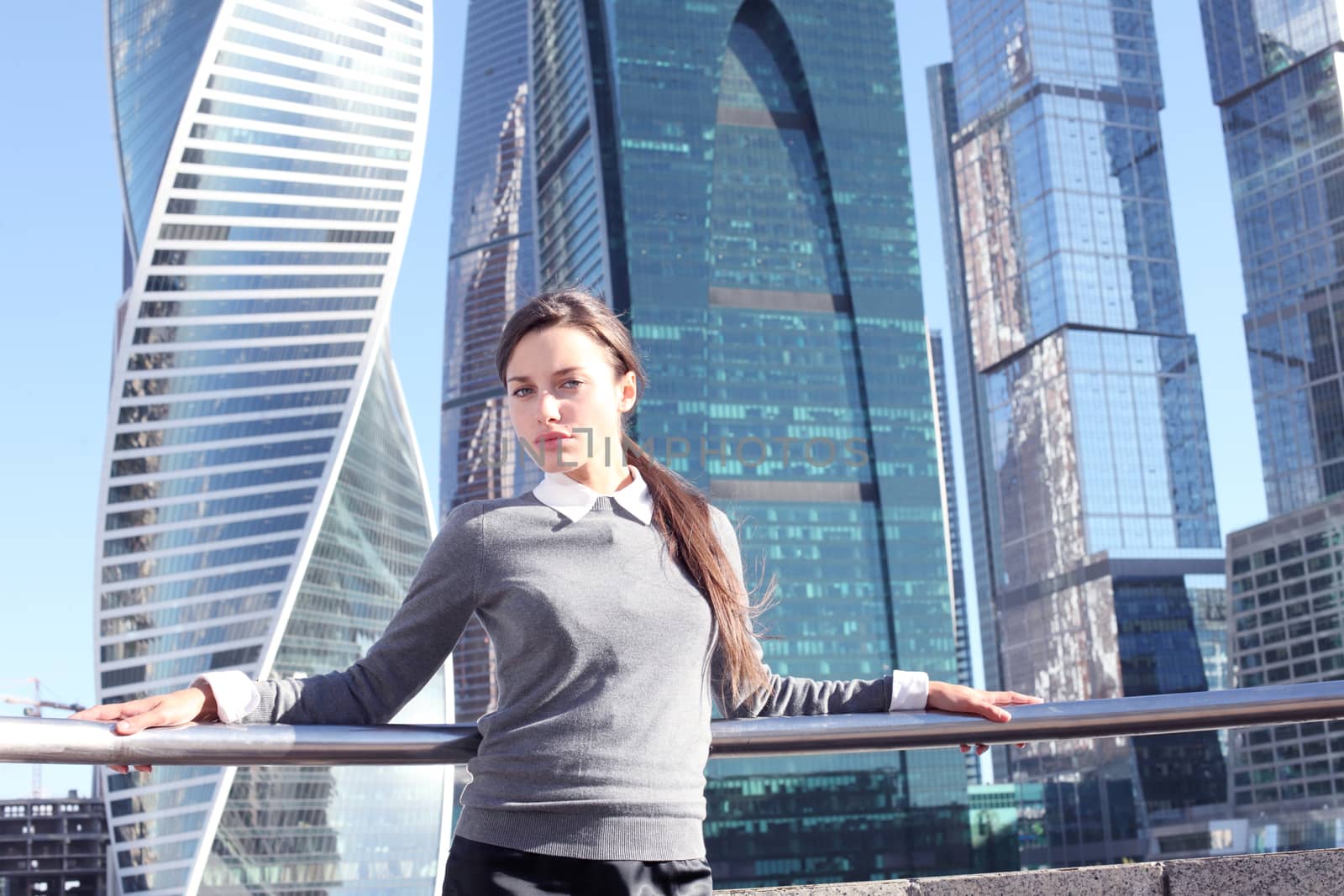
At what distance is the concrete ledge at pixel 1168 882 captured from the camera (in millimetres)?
3156

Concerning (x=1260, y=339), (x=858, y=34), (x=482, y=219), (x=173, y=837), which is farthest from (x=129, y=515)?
(x=482, y=219)

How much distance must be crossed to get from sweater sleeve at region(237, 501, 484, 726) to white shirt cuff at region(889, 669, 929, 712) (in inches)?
36.7

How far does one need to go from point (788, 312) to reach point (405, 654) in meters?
100.0

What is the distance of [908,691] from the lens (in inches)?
117

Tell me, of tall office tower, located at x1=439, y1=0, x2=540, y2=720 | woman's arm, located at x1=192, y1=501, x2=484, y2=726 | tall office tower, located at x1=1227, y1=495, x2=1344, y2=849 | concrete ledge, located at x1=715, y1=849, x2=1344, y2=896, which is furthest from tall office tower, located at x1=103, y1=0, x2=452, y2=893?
tall office tower, located at x1=439, y1=0, x2=540, y2=720

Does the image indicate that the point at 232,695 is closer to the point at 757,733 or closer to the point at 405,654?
the point at 405,654

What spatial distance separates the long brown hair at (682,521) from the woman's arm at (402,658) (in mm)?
350

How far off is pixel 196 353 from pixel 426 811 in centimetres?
2987

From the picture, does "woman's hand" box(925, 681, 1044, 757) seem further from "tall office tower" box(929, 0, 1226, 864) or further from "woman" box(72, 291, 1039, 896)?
"tall office tower" box(929, 0, 1226, 864)

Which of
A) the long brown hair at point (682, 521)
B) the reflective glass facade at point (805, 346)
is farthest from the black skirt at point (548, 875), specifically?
the reflective glass facade at point (805, 346)

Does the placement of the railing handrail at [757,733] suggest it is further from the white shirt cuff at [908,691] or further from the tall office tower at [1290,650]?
the tall office tower at [1290,650]

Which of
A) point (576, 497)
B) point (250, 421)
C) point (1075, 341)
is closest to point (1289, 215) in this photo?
point (1075, 341)

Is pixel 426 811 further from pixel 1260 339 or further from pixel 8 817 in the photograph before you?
pixel 1260 339

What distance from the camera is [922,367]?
102m
